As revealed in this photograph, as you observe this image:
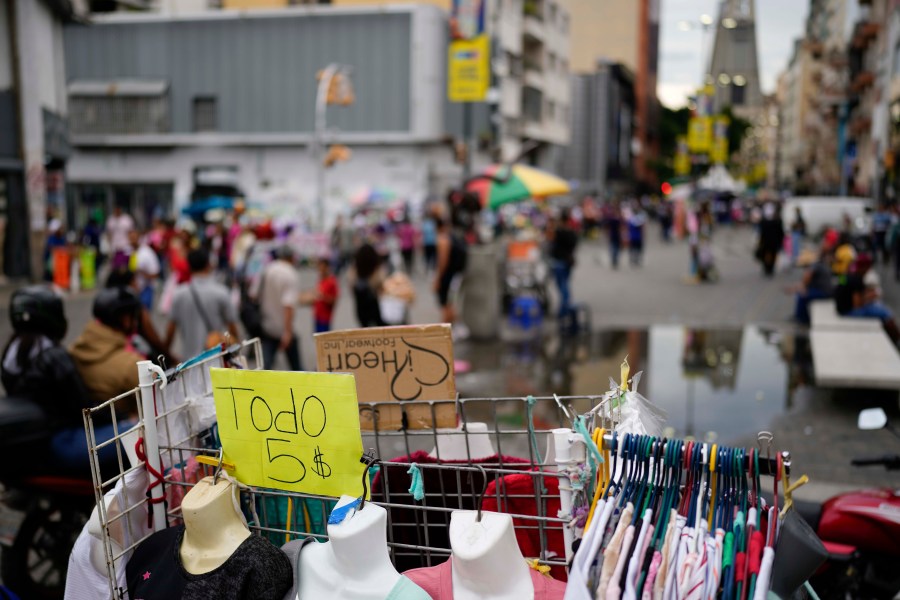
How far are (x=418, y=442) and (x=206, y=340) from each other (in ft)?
7.29

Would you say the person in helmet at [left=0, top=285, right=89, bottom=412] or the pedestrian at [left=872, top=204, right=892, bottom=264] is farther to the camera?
the pedestrian at [left=872, top=204, right=892, bottom=264]

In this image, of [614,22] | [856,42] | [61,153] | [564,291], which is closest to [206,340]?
[564,291]

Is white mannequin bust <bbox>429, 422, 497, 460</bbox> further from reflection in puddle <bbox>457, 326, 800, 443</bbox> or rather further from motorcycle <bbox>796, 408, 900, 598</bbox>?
reflection in puddle <bbox>457, 326, 800, 443</bbox>

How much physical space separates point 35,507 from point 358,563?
285cm

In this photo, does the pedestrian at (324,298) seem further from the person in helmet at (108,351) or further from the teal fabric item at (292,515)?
the teal fabric item at (292,515)

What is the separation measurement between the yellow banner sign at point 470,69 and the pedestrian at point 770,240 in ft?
28.1

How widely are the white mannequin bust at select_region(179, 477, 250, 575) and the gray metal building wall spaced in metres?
31.4

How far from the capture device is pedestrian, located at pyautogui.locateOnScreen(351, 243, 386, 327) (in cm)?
848

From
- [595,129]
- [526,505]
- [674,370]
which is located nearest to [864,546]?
[526,505]

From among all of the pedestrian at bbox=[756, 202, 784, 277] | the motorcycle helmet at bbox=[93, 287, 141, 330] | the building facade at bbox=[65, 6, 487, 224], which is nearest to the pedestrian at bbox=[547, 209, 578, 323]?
the pedestrian at bbox=[756, 202, 784, 277]

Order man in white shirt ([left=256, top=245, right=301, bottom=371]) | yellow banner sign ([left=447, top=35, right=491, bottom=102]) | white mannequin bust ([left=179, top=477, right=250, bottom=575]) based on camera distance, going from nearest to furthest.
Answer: white mannequin bust ([left=179, top=477, right=250, bottom=575])
man in white shirt ([left=256, top=245, right=301, bottom=371])
yellow banner sign ([left=447, top=35, right=491, bottom=102])

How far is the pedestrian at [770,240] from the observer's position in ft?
68.6

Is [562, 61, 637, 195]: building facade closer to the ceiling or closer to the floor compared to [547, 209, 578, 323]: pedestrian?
closer to the ceiling

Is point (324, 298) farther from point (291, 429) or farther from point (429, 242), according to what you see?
point (429, 242)
